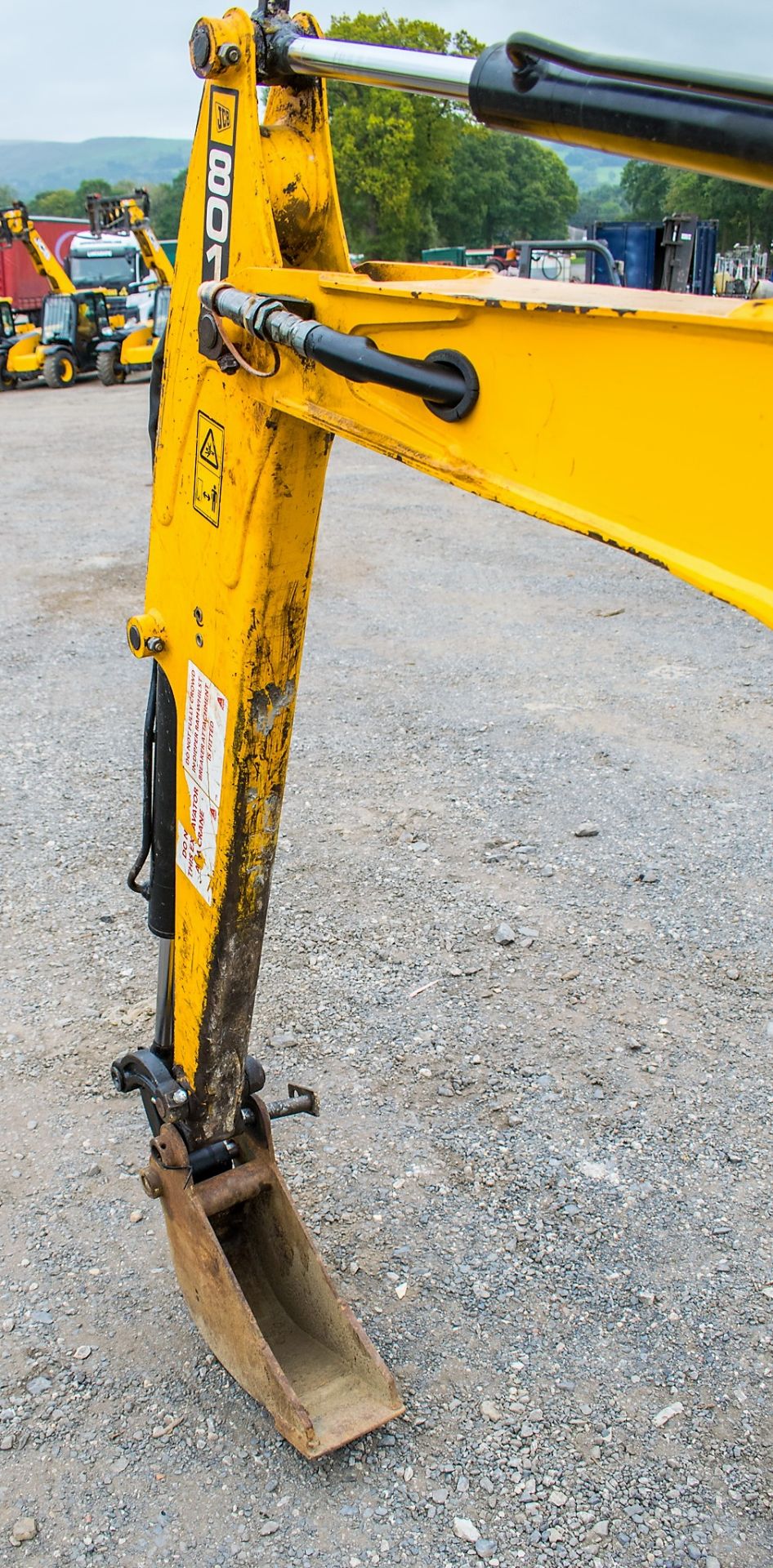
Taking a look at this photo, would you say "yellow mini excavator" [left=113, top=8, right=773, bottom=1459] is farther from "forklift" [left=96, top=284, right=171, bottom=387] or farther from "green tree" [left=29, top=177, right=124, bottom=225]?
"green tree" [left=29, top=177, right=124, bottom=225]

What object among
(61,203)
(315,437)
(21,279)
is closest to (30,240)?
(21,279)

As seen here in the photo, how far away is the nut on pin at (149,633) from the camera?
2.19m

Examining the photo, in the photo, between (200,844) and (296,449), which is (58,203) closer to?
(200,844)

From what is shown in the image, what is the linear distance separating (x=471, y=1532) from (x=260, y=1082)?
0.89 m

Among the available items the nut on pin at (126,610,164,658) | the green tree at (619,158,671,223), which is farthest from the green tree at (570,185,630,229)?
the nut on pin at (126,610,164,658)

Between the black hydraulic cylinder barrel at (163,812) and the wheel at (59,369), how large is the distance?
1746 cm

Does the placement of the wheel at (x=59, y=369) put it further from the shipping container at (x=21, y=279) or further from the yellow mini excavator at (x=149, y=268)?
the shipping container at (x=21, y=279)

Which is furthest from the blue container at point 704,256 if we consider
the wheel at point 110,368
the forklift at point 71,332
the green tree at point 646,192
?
the green tree at point 646,192

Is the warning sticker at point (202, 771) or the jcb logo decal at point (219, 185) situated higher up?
the jcb logo decal at point (219, 185)

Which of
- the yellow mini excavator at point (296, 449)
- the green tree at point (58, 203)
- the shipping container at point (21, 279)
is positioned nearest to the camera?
the yellow mini excavator at point (296, 449)

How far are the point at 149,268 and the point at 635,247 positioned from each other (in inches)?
269

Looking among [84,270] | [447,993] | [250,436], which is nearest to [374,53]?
[250,436]

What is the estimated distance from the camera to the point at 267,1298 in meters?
2.54

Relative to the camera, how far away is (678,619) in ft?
23.4
